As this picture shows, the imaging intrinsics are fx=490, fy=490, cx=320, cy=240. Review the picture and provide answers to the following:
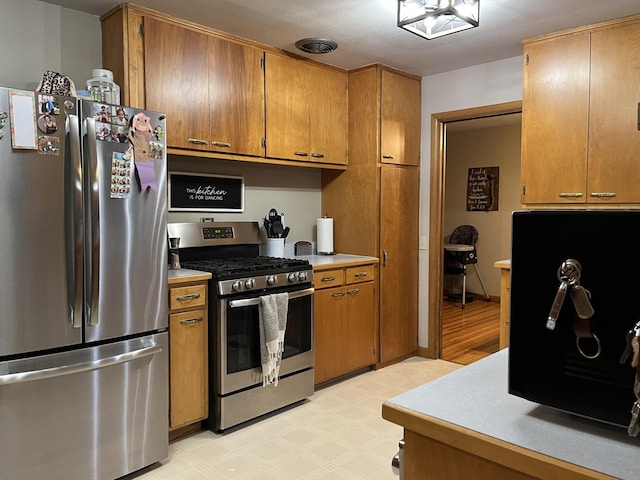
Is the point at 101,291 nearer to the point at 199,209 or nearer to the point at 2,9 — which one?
the point at 199,209

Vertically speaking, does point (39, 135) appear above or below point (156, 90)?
below

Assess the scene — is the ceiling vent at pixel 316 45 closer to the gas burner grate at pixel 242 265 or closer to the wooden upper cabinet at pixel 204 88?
the wooden upper cabinet at pixel 204 88

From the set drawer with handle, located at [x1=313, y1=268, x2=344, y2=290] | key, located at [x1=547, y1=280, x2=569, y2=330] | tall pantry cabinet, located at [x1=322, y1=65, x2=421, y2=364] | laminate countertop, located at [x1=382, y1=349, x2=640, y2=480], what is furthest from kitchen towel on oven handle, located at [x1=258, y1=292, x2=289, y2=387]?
key, located at [x1=547, y1=280, x2=569, y2=330]

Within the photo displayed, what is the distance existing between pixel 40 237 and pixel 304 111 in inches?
86.5

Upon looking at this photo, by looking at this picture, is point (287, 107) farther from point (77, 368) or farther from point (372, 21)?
point (77, 368)

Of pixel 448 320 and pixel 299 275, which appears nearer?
pixel 299 275

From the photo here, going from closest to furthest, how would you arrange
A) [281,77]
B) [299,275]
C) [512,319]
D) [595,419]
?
1. [595,419]
2. [512,319]
3. [299,275]
4. [281,77]

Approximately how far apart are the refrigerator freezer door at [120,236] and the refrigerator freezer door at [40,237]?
0.23ft

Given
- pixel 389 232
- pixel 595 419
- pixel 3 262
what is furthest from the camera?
pixel 389 232

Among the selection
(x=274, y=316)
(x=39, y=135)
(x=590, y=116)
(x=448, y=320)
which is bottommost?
(x=448, y=320)

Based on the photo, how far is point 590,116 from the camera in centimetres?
307

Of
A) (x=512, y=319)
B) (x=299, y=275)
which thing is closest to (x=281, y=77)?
(x=299, y=275)

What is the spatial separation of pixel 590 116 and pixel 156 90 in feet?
8.72

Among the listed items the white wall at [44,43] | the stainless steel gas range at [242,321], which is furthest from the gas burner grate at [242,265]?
the white wall at [44,43]
